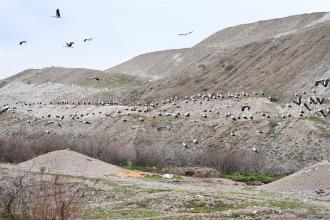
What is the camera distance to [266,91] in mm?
53812

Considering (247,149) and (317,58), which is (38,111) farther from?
(247,149)

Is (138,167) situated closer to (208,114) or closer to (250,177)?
(250,177)

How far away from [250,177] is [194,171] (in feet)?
8.20

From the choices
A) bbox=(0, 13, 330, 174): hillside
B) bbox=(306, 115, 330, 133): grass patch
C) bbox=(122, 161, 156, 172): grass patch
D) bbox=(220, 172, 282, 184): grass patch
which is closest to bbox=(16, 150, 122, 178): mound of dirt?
bbox=(122, 161, 156, 172): grass patch

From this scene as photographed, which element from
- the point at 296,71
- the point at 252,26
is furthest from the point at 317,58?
the point at 252,26

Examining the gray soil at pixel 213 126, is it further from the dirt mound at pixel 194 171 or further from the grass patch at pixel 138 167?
the grass patch at pixel 138 167

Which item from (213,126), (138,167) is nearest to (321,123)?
(213,126)

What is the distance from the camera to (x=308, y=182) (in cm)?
2456

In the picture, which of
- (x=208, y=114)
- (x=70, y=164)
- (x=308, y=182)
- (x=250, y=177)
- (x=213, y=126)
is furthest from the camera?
(x=208, y=114)

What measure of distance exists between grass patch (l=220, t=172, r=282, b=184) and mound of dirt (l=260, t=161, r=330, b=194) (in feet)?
12.4

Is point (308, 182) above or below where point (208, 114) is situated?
below

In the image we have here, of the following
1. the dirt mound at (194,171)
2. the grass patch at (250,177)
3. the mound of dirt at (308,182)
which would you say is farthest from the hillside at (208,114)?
the mound of dirt at (308,182)

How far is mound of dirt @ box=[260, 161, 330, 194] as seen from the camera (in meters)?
24.1

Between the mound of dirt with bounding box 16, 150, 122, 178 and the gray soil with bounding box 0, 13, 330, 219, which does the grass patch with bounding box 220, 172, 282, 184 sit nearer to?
the gray soil with bounding box 0, 13, 330, 219
